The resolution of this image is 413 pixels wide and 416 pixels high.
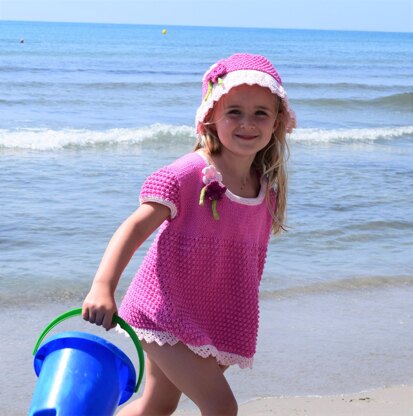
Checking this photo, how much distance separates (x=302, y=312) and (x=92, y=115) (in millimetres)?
9196

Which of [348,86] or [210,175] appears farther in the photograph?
[348,86]

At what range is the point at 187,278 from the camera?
7.85 ft

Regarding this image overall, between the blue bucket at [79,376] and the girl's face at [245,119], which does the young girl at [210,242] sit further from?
the blue bucket at [79,376]

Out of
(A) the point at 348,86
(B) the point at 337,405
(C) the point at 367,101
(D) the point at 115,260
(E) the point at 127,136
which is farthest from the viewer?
(A) the point at 348,86

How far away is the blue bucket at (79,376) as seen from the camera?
1938mm

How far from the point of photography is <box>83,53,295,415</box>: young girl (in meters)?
2.29

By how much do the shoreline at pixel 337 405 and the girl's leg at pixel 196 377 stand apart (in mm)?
875

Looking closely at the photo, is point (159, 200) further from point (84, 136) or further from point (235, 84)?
point (84, 136)

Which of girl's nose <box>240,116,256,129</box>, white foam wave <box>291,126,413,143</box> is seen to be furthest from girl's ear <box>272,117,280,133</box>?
white foam wave <box>291,126,413,143</box>

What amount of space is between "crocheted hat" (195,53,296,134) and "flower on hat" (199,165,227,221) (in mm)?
230

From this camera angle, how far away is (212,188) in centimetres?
238

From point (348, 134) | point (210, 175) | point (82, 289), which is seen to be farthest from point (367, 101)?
point (210, 175)

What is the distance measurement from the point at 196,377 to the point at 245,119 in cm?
76

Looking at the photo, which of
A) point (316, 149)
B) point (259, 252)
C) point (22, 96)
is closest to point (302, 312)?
point (259, 252)
